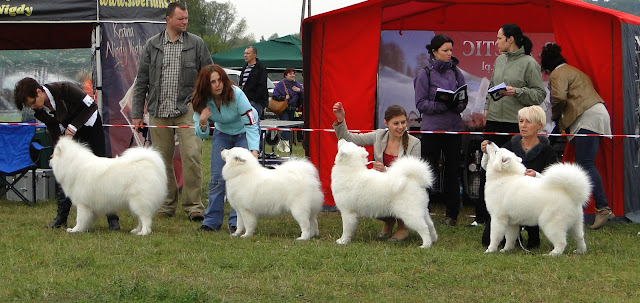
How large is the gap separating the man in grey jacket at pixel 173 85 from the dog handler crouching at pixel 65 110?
74 cm

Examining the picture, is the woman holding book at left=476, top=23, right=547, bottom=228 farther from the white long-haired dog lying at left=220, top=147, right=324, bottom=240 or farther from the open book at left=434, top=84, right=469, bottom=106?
the white long-haired dog lying at left=220, top=147, right=324, bottom=240

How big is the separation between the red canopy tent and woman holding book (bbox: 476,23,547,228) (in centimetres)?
66

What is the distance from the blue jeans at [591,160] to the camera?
7.85 meters

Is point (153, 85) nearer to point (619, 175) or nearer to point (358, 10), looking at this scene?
point (358, 10)

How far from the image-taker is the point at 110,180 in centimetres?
705

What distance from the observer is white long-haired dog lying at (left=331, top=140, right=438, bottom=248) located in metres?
6.42

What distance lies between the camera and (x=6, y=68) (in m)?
13.0

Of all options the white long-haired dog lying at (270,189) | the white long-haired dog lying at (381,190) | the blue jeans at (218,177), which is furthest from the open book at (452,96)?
the blue jeans at (218,177)

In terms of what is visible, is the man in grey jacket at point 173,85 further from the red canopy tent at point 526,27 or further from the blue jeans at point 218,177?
the red canopy tent at point 526,27

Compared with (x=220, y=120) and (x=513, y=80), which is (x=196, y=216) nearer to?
(x=220, y=120)

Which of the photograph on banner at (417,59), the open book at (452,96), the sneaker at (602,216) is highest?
the photograph on banner at (417,59)

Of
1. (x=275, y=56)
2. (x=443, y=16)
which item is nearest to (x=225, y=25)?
(x=275, y=56)

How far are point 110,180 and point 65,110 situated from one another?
2.97 feet

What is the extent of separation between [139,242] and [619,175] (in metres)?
4.91
